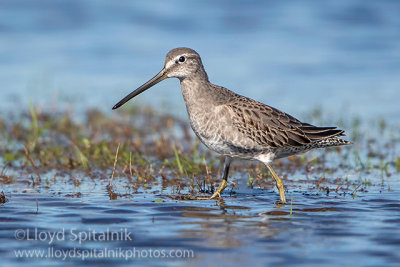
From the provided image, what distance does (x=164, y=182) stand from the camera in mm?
8781

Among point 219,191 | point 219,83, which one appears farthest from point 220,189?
point 219,83

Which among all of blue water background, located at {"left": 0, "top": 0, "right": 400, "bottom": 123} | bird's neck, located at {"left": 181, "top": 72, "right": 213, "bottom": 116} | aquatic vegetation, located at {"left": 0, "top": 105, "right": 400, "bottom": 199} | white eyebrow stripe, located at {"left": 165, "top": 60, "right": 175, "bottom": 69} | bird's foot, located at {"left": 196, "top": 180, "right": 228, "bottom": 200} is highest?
blue water background, located at {"left": 0, "top": 0, "right": 400, "bottom": 123}

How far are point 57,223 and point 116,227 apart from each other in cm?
62

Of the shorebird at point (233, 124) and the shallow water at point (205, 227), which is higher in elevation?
the shorebird at point (233, 124)

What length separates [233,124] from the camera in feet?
26.0

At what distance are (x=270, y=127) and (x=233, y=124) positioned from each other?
0.59 meters

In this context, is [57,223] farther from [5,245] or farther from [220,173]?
[220,173]

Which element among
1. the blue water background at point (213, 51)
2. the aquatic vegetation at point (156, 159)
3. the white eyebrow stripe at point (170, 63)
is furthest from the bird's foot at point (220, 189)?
the blue water background at point (213, 51)

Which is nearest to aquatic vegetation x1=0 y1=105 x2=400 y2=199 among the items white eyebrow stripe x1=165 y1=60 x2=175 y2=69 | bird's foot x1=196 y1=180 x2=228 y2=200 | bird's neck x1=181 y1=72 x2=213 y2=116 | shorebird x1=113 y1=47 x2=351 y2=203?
bird's foot x1=196 y1=180 x2=228 y2=200

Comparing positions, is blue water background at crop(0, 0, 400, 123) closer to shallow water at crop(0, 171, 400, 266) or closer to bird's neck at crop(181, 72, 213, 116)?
bird's neck at crop(181, 72, 213, 116)

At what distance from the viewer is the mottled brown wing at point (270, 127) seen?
8.04 m

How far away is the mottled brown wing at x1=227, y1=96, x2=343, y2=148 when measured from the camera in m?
8.04

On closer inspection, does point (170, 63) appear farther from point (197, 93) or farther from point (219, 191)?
point (219, 191)

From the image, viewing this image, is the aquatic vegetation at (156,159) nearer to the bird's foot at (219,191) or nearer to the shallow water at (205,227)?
the bird's foot at (219,191)
